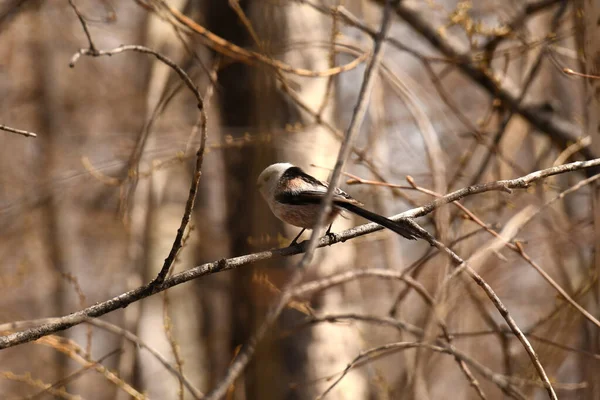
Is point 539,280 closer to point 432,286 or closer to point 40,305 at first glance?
point 432,286

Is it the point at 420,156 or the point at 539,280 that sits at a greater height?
the point at 420,156

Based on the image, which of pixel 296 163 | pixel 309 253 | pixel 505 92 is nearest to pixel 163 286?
pixel 309 253

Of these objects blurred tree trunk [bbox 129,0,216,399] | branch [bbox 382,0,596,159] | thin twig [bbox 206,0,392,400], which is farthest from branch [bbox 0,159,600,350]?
blurred tree trunk [bbox 129,0,216,399]

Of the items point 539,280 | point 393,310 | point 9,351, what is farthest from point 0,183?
point 539,280

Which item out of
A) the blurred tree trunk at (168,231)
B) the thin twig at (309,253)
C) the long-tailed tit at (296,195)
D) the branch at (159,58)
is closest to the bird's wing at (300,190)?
the long-tailed tit at (296,195)

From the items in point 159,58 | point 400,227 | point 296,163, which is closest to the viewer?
point 159,58

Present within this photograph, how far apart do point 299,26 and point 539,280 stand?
4.28 m

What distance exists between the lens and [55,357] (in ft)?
21.3

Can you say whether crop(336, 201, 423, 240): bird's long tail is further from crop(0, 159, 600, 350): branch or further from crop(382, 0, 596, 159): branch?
crop(382, 0, 596, 159): branch

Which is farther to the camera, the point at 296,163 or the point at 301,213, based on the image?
the point at 296,163

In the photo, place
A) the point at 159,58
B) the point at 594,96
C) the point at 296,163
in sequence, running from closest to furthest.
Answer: the point at 159,58
the point at 594,96
the point at 296,163

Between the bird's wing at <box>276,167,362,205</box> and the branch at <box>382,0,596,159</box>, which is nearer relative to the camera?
the bird's wing at <box>276,167,362,205</box>

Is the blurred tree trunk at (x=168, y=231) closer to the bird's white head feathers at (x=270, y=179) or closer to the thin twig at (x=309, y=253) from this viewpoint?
the bird's white head feathers at (x=270, y=179)

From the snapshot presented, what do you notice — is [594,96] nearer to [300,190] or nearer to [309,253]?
[300,190]
